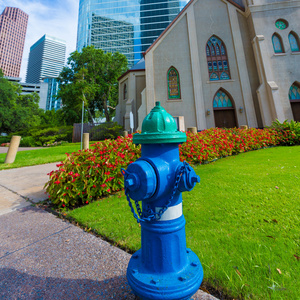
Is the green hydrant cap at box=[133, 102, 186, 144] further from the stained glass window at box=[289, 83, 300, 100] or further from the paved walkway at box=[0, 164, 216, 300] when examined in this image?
the stained glass window at box=[289, 83, 300, 100]

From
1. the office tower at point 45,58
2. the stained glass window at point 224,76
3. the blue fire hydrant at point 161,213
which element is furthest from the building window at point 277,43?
the office tower at point 45,58

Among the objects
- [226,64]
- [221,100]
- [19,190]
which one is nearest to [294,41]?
[226,64]

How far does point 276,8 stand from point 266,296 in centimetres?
2342

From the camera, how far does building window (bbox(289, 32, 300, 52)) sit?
1527 cm

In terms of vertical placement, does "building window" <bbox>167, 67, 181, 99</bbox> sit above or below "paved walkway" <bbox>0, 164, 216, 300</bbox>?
above

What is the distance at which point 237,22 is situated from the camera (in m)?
16.2

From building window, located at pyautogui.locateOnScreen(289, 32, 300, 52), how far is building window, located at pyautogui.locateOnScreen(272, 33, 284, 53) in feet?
3.13

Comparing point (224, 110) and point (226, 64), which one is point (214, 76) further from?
point (224, 110)

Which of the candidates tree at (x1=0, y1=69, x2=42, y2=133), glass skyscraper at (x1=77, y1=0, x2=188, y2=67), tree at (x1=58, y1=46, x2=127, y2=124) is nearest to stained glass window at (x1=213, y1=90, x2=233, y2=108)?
tree at (x1=58, y1=46, x2=127, y2=124)

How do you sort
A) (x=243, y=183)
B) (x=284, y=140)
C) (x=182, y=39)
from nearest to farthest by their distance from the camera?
(x=243, y=183)
(x=284, y=140)
(x=182, y=39)

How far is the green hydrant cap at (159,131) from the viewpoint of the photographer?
113 centimetres

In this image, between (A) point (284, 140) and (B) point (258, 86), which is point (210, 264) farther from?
(B) point (258, 86)

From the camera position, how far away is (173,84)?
53.7ft

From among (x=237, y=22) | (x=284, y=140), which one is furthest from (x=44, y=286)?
(x=237, y=22)
